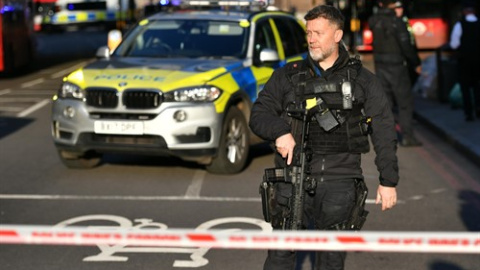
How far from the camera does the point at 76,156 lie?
11055 millimetres

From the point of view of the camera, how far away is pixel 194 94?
10328 mm

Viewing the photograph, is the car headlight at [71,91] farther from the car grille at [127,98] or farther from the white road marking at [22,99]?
the white road marking at [22,99]

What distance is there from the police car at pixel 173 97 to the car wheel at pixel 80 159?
0.01 m

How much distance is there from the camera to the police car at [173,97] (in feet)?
33.7

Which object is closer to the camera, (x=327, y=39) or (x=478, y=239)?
(x=478, y=239)

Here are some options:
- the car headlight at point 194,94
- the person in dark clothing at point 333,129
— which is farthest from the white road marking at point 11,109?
the person in dark clothing at point 333,129

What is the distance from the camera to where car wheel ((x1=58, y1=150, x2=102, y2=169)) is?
36.2 feet

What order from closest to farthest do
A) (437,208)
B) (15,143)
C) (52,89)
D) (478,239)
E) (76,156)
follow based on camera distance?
(478,239)
(437,208)
(76,156)
(15,143)
(52,89)

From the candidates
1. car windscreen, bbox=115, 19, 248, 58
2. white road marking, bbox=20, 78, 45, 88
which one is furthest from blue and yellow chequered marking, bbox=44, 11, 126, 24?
car windscreen, bbox=115, 19, 248, 58

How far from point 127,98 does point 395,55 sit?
3.82 m

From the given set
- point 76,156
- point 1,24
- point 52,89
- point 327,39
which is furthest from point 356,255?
point 1,24

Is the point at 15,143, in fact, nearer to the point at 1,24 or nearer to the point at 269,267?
the point at 269,267

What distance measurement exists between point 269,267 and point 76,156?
6095 millimetres

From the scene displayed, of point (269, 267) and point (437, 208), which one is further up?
point (269, 267)
